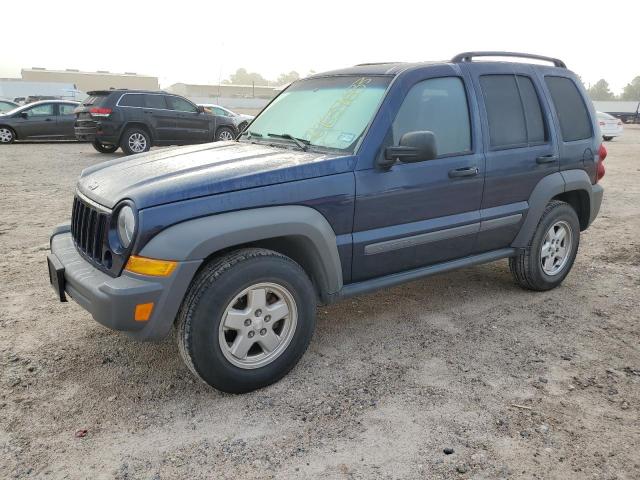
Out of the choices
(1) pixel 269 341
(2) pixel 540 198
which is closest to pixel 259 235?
(1) pixel 269 341

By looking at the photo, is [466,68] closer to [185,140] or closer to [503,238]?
[503,238]

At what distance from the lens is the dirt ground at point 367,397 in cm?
253

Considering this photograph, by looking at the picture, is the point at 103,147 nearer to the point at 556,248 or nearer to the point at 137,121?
the point at 137,121

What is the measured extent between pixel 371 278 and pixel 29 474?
2143 mm

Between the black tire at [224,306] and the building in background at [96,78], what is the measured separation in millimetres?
79977

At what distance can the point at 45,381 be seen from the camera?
125 inches

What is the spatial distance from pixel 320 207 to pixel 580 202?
291cm

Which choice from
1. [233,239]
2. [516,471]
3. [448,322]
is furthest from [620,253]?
[233,239]

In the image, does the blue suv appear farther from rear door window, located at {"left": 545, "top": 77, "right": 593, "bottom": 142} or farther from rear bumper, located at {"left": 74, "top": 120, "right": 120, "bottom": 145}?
rear bumper, located at {"left": 74, "top": 120, "right": 120, "bottom": 145}

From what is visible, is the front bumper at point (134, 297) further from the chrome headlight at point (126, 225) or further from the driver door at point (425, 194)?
the driver door at point (425, 194)

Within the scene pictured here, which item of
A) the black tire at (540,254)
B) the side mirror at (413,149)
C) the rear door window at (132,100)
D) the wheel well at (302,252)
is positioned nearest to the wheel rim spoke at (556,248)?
the black tire at (540,254)

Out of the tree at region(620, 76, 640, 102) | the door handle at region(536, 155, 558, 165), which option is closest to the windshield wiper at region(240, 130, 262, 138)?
the door handle at region(536, 155, 558, 165)

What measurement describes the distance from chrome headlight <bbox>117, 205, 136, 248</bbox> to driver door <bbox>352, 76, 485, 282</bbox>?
1.30 meters

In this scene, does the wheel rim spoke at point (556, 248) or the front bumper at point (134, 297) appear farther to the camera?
the wheel rim spoke at point (556, 248)
